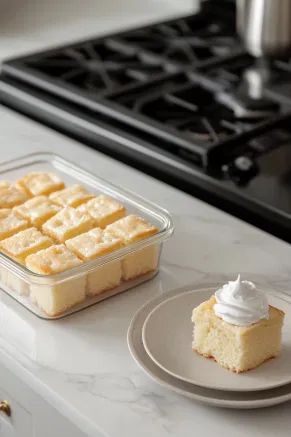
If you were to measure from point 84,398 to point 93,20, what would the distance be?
156 cm

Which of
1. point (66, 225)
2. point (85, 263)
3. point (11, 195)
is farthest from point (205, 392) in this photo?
point (11, 195)

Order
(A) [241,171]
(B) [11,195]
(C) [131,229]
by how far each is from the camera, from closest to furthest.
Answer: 1. (C) [131,229]
2. (B) [11,195]
3. (A) [241,171]

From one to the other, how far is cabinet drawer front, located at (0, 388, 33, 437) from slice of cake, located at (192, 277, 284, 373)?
0.26 meters

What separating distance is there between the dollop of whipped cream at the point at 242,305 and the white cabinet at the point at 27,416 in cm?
22

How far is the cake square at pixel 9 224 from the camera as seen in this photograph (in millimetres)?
1243

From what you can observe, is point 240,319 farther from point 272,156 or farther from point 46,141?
point 46,141

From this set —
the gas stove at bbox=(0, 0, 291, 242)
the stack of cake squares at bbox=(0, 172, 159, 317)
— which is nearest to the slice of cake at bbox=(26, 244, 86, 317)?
the stack of cake squares at bbox=(0, 172, 159, 317)

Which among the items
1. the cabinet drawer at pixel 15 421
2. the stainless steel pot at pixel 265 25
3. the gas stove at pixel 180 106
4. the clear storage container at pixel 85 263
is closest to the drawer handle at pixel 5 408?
the cabinet drawer at pixel 15 421

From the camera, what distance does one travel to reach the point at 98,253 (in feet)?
3.89

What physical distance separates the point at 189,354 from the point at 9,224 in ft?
1.12

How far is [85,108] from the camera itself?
175cm

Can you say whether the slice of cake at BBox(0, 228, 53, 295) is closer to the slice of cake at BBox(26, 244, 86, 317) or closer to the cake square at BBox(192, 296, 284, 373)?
the slice of cake at BBox(26, 244, 86, 317)

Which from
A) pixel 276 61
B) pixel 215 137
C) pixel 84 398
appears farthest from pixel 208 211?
pixel 276 61

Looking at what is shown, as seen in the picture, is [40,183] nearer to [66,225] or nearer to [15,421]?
[66,225]
